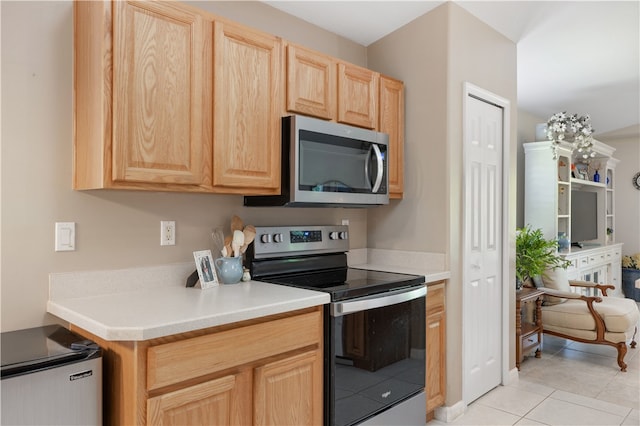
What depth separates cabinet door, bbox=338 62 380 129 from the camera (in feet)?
8.45

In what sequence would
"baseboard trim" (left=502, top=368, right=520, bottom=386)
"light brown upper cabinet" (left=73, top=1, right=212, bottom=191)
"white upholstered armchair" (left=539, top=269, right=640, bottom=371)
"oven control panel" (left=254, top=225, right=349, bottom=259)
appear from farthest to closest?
"white upholstered armchair" (left=539, top=269, right=640, bottom=371) < "baseboard trim" (left=502, top=368, right=520, bottom=386) < "oven control panel" (left=254, top=225, right=349, bottom=259) < "light brown upper cabinet" (left=73, top=1, right=212, bottom=191)

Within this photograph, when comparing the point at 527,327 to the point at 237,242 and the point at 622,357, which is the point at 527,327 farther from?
the point at 237,242

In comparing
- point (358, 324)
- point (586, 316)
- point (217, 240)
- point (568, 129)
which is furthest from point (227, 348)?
point (568, 129)

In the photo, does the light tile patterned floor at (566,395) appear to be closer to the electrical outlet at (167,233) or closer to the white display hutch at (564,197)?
the white display hutch at (564,197)

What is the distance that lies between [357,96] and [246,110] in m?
0.80

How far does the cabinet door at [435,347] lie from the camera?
2.66m

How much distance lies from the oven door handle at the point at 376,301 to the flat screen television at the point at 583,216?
3.99 metres

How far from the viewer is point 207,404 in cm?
161

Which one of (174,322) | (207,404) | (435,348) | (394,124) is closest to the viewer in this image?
(174,322)

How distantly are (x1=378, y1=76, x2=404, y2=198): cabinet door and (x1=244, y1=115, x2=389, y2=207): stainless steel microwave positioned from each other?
0.15 meters

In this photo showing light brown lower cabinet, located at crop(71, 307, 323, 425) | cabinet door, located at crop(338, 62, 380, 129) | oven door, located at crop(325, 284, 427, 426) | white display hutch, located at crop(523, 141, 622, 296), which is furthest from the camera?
white display hutch, located at crop(523, 141, 622, 296)

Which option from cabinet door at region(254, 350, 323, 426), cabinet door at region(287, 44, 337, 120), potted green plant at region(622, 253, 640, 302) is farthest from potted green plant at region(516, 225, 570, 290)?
potted green plant at region(622, 253, 640, 302)

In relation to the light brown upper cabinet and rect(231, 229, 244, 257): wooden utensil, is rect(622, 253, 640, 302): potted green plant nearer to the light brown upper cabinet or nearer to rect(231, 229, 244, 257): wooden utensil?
rect(231, 229, 244, 257): wooden utensil


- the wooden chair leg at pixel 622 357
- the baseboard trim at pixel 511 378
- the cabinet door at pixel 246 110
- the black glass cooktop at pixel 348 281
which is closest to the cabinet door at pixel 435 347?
the black glass cooktop at pixel 348 281
